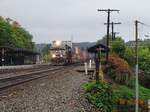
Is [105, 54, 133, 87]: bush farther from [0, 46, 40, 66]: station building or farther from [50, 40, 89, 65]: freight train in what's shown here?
[50, 40, 89, 65]: freight train

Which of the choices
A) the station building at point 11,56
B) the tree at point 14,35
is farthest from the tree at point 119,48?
the tree at point 14,35

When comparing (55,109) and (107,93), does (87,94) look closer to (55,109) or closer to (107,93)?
(107,93)

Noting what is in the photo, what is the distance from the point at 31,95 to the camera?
69.7 ft

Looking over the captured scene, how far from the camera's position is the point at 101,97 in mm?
21547

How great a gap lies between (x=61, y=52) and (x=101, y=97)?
5529cm

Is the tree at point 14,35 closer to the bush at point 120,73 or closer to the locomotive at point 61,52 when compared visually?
the locomotive at point 61,52

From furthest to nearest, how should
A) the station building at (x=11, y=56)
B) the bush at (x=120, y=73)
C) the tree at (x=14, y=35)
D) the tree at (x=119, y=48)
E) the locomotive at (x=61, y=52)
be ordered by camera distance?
the tree at (x=14, y=35) → the locomotive at (x=61, y=52) → the station building at (x=11, y=56) → the tree at (x=119, y=48) → the bush at (x=120, y=73)

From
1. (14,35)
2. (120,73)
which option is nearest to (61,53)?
(120,73)

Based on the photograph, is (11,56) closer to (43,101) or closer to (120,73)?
(120,73)

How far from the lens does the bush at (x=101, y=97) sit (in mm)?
19975

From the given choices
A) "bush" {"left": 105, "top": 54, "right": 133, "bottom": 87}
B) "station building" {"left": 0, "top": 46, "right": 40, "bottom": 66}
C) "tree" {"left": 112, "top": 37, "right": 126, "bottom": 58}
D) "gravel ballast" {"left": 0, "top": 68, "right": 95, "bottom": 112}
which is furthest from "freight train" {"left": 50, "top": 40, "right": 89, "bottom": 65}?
"gravel ballast" {"left": 0, "top": 68, "right": 95, "bottom": 112}

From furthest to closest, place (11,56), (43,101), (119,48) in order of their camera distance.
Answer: (11,56) < (119,48) < (43,101)

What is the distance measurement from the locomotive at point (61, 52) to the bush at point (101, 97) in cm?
5214

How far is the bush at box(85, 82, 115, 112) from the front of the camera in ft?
65.5
